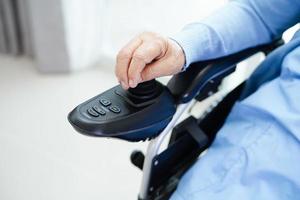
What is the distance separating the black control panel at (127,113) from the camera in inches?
21.2

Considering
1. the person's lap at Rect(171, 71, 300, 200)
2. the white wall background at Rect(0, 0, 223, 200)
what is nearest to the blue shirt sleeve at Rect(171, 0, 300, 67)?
the person's lap at Rect(171, 71, 300, 200)

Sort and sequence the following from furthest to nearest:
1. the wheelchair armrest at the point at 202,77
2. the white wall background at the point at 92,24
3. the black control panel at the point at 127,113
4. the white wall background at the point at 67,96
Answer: the white wall background at the point at 92,24
the white wall background at the point at 67,96
the wheelchair armrest at the point at 202,77
the black control panel at the point at 127,113

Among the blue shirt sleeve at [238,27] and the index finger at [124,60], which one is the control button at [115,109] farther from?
the blue shirt sleeve at [238,27]

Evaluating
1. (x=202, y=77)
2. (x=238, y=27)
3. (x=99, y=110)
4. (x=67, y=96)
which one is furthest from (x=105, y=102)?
(x=67, y=96)

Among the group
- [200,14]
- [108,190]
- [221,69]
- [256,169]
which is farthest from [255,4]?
[108,190]

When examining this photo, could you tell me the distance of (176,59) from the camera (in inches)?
23.8

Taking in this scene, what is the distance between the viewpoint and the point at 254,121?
2.18ft

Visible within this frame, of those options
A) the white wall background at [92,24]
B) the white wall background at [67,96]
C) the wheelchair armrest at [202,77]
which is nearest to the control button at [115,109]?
the wheelchair armrest at [202,77]

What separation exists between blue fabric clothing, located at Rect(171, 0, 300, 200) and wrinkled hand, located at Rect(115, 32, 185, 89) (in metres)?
0.04

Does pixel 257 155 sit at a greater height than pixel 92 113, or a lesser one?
lesser

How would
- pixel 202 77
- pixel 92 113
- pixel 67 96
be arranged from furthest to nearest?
pixel 67 96
pixel 202 77
pixel 92 113

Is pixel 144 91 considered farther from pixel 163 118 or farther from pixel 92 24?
pixel 92 24

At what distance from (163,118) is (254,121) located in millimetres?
179

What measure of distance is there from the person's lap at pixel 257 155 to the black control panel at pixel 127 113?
0.12 m
